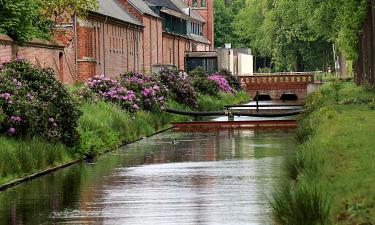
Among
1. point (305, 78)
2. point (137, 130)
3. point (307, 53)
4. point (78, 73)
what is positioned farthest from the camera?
point (307, 53)

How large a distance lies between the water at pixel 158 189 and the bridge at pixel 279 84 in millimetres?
77151

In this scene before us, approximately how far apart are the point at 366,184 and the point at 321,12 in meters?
58.7

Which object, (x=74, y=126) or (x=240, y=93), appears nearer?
(x=74, y=126)

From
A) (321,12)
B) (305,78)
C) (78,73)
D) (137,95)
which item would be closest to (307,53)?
(305,78)

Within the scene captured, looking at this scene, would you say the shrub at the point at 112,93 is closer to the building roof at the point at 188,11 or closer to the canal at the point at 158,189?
the canal at the point at 158,189

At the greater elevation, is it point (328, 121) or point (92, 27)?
point (92, 27)

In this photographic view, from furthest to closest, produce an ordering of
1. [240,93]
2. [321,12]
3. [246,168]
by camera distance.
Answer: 1. [240,93]
2. [321,12]
3. [246,168]

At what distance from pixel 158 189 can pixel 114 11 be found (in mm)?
61772

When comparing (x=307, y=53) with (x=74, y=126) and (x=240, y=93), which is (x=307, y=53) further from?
(x=74, y=126)

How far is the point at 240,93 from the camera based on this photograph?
96250 mm

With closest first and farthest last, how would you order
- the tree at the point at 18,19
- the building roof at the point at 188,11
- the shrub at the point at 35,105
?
the shrub at the point at 35,105, the tree at the point at 18,19, the building roof at the point at 188,11

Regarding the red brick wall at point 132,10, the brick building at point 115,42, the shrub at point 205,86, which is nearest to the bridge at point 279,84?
the brick building at point 115,42

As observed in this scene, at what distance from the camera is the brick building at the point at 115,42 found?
5528 cm

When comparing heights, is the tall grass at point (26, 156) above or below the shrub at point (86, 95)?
below
